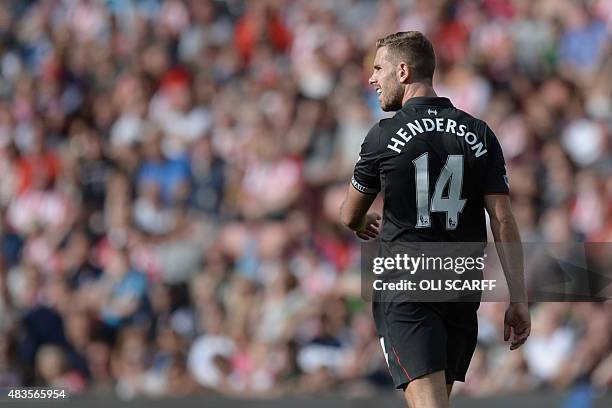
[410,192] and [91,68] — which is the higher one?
[91,68]

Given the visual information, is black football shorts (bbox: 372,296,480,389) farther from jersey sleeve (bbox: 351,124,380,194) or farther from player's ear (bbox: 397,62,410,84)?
player's ear (bbox: 397,62,410,84)

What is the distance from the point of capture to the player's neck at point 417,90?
17.1 ft

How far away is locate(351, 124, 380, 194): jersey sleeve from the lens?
5.11 m

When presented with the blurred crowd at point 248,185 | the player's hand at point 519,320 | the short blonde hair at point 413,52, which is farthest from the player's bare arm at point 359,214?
the blurred crowd at point 248,185

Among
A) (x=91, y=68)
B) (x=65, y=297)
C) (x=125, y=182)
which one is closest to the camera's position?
(x=65, y=297)

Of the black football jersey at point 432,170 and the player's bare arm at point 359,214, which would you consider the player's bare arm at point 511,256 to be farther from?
the player's bare arm at point 359,214

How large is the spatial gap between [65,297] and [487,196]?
6614mm

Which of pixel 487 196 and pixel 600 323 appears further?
pixel 600 323

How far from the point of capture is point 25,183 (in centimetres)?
1240

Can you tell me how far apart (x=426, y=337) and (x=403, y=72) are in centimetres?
115

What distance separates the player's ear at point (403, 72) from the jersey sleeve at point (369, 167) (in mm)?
243

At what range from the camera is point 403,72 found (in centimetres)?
521

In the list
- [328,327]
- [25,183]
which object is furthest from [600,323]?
[25,183]

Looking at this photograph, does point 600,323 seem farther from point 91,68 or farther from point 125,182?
point 91,68
